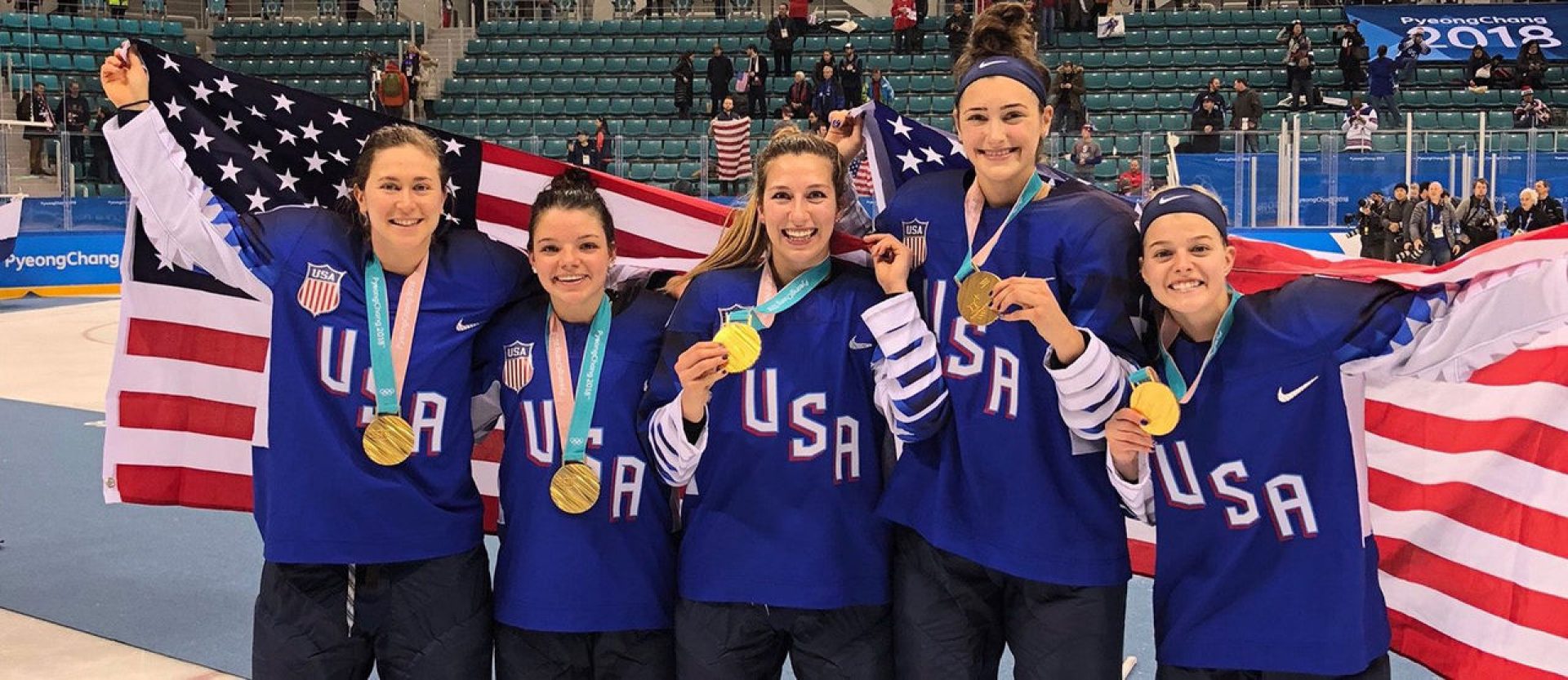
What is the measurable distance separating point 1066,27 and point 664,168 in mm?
8753

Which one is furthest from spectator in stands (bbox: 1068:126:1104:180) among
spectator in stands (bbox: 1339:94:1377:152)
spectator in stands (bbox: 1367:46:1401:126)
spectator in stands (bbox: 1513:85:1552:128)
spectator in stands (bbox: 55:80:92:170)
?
spectator in stands (bbox: 55:80:92:170)

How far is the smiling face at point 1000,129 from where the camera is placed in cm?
297

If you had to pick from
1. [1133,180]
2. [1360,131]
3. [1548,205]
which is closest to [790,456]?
[1133,180]

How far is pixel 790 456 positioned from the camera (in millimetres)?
3072

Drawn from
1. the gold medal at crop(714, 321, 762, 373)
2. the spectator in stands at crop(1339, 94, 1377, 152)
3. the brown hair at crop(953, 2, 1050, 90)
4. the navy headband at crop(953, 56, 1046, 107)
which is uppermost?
the spectator in stands at crop(1339, 94, 1377, 152)

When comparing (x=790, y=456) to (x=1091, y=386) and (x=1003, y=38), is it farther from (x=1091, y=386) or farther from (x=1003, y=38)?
(x=1003, y=38)

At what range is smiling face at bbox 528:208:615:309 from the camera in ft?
10.3

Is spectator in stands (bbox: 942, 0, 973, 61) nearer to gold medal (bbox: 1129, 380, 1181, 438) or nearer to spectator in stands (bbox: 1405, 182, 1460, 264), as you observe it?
spectator in stands (bbox: 1405, 182, 1460, 264)

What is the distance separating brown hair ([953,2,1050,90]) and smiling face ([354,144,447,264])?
1.20 meters

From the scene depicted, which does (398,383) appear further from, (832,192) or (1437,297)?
(1437,297)

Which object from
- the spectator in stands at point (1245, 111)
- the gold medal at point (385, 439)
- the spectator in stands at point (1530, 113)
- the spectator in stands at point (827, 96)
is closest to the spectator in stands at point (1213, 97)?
the spectator in stands at point (1245, 111)

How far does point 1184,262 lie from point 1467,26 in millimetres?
23703

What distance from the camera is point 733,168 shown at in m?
17.5

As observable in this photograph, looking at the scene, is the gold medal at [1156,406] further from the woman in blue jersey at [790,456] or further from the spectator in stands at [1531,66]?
the spectator in stands at [1531,66]
